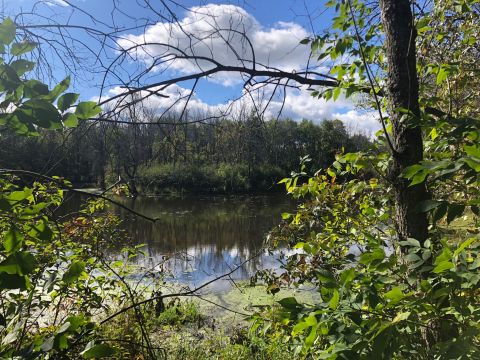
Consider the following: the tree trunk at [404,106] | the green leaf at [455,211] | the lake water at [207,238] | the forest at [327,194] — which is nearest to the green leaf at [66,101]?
the forest at [327,194]

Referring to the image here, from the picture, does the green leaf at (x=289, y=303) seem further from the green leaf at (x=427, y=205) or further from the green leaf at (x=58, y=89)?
the green leaf at (x=58, y=89)

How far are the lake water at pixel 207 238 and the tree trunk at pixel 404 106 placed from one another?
4.88 m

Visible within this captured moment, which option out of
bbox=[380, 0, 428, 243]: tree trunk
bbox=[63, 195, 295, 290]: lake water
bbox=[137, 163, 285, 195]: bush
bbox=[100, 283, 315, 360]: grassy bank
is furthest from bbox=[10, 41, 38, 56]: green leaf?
bbox=[137, 163, 285, 195]: bush

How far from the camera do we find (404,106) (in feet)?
5.14

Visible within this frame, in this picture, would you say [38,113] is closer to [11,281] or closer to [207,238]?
[11,281]

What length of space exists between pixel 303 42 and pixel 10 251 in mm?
1521

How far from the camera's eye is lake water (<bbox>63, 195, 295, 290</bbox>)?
8.22 m

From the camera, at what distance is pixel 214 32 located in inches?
60.8

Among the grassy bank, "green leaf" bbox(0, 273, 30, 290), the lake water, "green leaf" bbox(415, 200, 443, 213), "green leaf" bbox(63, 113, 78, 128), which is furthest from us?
the lake water

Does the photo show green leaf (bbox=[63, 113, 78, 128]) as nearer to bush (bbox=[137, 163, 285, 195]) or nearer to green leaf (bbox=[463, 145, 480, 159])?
green leaf (bbox=[463, 145, 480, 159])

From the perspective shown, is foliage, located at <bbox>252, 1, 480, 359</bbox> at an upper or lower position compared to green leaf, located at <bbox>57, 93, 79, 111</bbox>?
lower

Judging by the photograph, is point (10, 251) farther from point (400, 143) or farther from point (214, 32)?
point (400, 143)

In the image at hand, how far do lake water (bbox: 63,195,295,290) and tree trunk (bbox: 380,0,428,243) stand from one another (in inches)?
192

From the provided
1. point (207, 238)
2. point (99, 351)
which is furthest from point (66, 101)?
point (207, 238)
